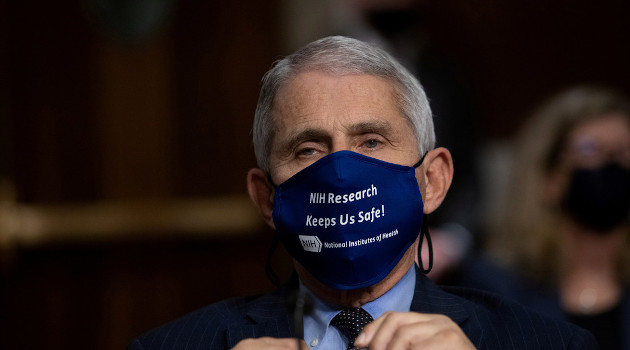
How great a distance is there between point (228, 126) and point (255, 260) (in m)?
0.82

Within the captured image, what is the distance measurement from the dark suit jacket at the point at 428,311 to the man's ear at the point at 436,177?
0.68ft

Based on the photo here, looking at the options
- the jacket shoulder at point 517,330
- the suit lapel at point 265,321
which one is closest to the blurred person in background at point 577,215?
the jacket shoulder at point 517,330

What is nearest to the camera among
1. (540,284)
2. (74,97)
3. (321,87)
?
(321,87)

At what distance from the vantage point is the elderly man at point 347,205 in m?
2.25

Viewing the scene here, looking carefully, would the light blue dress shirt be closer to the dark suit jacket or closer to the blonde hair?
the dark suit jacket

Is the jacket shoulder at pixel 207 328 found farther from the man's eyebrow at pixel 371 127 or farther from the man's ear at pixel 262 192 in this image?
the man's eyebrow at pixel 371 127

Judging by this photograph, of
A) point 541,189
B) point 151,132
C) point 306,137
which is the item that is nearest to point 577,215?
point 541,189

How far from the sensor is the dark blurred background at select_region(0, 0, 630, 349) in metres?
5.33

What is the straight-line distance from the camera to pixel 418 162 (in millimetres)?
2414

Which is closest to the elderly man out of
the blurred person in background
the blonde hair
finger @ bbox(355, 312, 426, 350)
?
finger @ bbox(355, 312, 426, 350)

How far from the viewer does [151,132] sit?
5.40m

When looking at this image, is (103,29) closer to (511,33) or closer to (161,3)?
(161,3)

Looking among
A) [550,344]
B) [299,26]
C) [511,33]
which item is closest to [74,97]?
[299,26]

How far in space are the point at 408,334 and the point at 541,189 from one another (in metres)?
2.28
